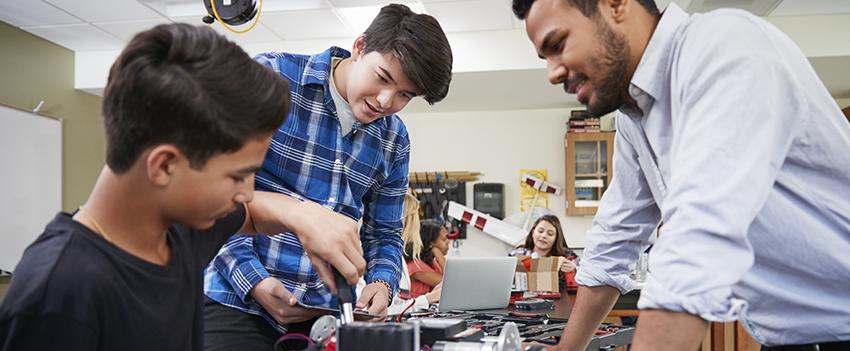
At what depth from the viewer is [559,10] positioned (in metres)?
0.97

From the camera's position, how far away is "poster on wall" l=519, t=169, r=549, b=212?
6383 mm

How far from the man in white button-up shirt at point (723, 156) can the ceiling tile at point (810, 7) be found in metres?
3.71

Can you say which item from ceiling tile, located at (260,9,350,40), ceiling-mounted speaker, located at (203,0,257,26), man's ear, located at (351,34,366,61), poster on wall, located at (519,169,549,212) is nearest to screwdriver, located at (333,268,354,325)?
man's ear, located at (351,34,366,61)

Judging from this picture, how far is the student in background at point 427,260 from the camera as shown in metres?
4.20

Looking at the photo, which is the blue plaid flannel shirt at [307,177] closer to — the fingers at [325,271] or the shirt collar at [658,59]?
the fingers at [325,271]

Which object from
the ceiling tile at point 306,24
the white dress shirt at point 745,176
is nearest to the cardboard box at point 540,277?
the ceiling tile at point 306,24

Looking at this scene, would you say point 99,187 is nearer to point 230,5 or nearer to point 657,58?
point 657,58

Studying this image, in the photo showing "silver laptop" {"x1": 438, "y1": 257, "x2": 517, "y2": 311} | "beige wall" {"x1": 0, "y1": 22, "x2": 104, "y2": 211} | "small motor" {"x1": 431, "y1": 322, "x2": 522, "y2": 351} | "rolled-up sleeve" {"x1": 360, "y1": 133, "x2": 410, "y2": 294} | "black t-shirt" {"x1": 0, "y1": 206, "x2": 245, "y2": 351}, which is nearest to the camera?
"black t-shirt" {"x1": 0, "y1": 206, "x2": 245, "y2": 351}

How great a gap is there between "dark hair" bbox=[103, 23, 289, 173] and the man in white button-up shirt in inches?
17.3

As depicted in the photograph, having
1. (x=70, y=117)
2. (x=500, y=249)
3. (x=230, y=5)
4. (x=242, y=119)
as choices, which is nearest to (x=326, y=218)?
(x=242, y=119)

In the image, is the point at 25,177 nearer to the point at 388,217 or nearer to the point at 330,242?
the point at 388,217

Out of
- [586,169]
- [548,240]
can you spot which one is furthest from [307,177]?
[586,169]

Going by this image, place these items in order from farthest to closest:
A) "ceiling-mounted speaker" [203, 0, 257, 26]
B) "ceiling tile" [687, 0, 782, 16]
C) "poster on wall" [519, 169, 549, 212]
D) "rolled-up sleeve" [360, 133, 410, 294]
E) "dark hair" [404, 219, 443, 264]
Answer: "poster on wall" [519, 169, 549, 212]
"dark hair" [404, 219, 443, 264]
"ceiling tile" [687, 0, 782, 16]
"ceiling-mounted speaker" [203, 0, 257, 26]
"rolled-up sleeve" [360, 133, 410, 294]

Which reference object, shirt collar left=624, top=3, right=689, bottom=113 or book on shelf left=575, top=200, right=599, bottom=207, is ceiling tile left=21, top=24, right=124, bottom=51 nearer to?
book on shelf left=575, top=200, right=599, bottom=207
